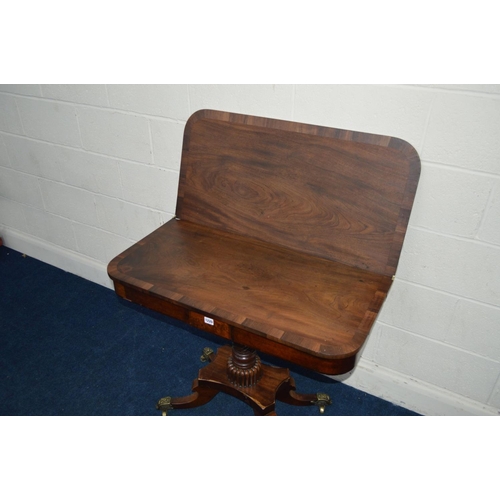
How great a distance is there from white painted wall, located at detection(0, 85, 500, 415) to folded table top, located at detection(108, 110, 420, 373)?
0.38ft

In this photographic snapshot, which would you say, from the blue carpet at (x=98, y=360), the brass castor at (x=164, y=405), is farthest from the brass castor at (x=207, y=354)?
the brass castor at (x=164, y=405)

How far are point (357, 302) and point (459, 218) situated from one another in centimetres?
44

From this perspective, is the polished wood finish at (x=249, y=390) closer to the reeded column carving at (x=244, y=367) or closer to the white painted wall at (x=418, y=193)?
the reeded column carving at (x=244, y=367)

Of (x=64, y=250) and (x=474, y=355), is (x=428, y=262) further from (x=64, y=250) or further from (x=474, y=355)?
(x=64, y=250)

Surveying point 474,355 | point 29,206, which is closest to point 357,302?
point 474,355

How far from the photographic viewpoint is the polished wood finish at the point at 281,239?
111 cm

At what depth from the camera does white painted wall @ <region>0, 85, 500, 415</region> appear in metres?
1.26

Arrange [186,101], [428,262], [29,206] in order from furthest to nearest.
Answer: [29,206] < [186,101] < [428,262]

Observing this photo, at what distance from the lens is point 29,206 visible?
2451mm

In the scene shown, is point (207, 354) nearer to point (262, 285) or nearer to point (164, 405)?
point (164, 405)

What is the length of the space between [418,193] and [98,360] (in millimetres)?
1470

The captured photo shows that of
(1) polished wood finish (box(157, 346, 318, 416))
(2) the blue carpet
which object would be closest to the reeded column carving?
(1) polished wood finish (box(157, 346, 318, 416))

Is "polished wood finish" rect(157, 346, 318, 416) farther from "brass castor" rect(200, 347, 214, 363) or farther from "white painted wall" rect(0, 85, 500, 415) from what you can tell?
"white painted wall" rect(0, 85, 500, 415)

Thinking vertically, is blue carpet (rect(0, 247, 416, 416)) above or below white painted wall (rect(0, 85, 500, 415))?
below
